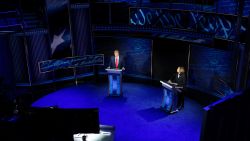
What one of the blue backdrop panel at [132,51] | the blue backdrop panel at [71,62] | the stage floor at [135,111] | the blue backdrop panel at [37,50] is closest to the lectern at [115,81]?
the stage floor at [135,111]

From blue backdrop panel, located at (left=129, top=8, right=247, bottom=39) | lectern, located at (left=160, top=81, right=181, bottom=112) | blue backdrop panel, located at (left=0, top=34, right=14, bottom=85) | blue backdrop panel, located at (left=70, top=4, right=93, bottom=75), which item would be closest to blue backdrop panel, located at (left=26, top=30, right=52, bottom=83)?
blue backdrop panel, located at (left=0, top=34, right=14, bottom=85)

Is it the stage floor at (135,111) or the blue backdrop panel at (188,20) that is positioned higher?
the blue backdrop panel at (188,20)

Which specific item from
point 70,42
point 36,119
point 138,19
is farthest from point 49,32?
point 36,119

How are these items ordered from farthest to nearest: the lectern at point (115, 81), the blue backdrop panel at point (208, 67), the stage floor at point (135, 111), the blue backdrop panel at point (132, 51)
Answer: the blue backdrop panel at point (132, 51) < the lectern at point (115, 81) < the blue backdrop panel at point (208, 67) < the stage floor at point (135, 111)

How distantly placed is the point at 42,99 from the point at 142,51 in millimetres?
4452

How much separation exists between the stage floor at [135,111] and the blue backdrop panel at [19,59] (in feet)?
4.01

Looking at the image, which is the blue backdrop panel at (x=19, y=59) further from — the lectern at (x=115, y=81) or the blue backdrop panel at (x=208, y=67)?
the blue backdrop panel at (x=208, y=67)

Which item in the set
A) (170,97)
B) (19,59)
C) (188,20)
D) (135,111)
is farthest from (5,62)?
(188,20)

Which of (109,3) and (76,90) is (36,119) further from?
(109,3)

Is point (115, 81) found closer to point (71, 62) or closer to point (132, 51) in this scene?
point (71, 62)

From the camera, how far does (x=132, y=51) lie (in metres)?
12.2

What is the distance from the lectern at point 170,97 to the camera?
897 centimetres

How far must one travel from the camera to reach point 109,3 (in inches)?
444

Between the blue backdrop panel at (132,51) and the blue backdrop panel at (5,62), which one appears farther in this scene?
the blue backdrop panel at (132,51)
